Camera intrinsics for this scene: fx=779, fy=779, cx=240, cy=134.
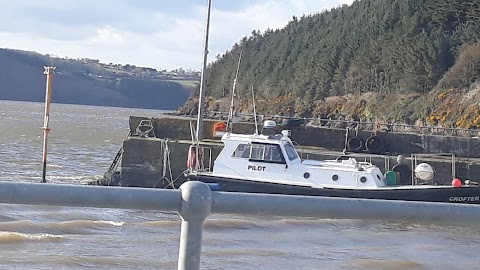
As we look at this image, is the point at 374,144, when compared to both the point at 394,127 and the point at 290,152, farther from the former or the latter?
the point at 394,127

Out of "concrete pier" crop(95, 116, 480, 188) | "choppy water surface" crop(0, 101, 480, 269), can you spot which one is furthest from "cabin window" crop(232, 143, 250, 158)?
"concrete pier" crop(95, 116, 480, 188)

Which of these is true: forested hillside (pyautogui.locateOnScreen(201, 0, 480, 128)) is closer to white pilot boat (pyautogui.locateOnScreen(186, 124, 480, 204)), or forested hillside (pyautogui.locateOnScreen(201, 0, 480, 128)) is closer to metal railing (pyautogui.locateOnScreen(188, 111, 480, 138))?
metal railing (pyautogui.locateOnScreen(188, 111, 480, 138))

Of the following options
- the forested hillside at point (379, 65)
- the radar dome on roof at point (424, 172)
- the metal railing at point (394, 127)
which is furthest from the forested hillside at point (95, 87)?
the radar dome on roof at point (424, 172)

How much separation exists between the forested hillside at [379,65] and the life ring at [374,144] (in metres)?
12.1

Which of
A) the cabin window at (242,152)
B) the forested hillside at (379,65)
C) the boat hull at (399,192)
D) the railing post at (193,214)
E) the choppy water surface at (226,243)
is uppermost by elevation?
the forested hillside at (379,65)

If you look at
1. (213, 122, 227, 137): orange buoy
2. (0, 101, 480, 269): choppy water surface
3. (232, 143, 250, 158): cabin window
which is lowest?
(0, 101, 480, 269): choppy water surface

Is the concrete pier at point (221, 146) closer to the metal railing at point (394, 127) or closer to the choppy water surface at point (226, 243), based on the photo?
the metal railing at point (394, 127)

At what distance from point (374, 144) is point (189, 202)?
23.2 m

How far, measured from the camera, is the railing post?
2.23 meters

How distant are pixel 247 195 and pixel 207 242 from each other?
10555 mm

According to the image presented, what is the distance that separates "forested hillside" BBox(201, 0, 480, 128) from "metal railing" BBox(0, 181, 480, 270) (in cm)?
3467

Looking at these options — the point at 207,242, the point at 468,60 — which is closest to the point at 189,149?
the point at 207,242

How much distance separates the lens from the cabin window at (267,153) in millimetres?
17656

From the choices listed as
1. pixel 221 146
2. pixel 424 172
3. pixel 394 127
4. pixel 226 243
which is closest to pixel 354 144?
pixel 221 146
